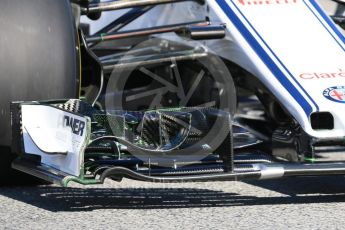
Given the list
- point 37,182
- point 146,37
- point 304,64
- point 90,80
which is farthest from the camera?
point 146,37

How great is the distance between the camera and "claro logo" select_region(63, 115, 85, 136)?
14.3 ft

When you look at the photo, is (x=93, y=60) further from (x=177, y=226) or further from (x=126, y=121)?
(x=177, y=226)

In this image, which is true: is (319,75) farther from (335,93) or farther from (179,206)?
(179,206)

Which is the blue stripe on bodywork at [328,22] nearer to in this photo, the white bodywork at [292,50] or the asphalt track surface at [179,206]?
the white bodywork at [292,50]

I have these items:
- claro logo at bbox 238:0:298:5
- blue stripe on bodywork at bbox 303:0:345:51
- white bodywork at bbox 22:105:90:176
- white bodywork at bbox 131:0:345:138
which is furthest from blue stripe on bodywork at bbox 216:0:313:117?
white bodywork at bbox 22:105:90:176

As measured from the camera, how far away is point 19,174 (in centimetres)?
520

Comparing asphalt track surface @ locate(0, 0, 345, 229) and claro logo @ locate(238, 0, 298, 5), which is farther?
claro logo @ locate(238, 0, 298, 5)

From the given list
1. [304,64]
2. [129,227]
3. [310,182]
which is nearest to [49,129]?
[129,227]

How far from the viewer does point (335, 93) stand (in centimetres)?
481

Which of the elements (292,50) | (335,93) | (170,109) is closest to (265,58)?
(292,50)

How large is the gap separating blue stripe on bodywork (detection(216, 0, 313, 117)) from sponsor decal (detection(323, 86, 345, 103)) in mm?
118

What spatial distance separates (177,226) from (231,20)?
5.13 ft

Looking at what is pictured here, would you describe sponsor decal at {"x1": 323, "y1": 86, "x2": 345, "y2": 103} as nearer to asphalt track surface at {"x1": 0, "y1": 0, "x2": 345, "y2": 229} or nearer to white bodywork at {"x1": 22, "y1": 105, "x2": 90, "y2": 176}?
asphalt track surface at {"x1": 0, "y1": 0, "x2": 345, "y2": 229}

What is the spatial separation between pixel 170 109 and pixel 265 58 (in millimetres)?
755
